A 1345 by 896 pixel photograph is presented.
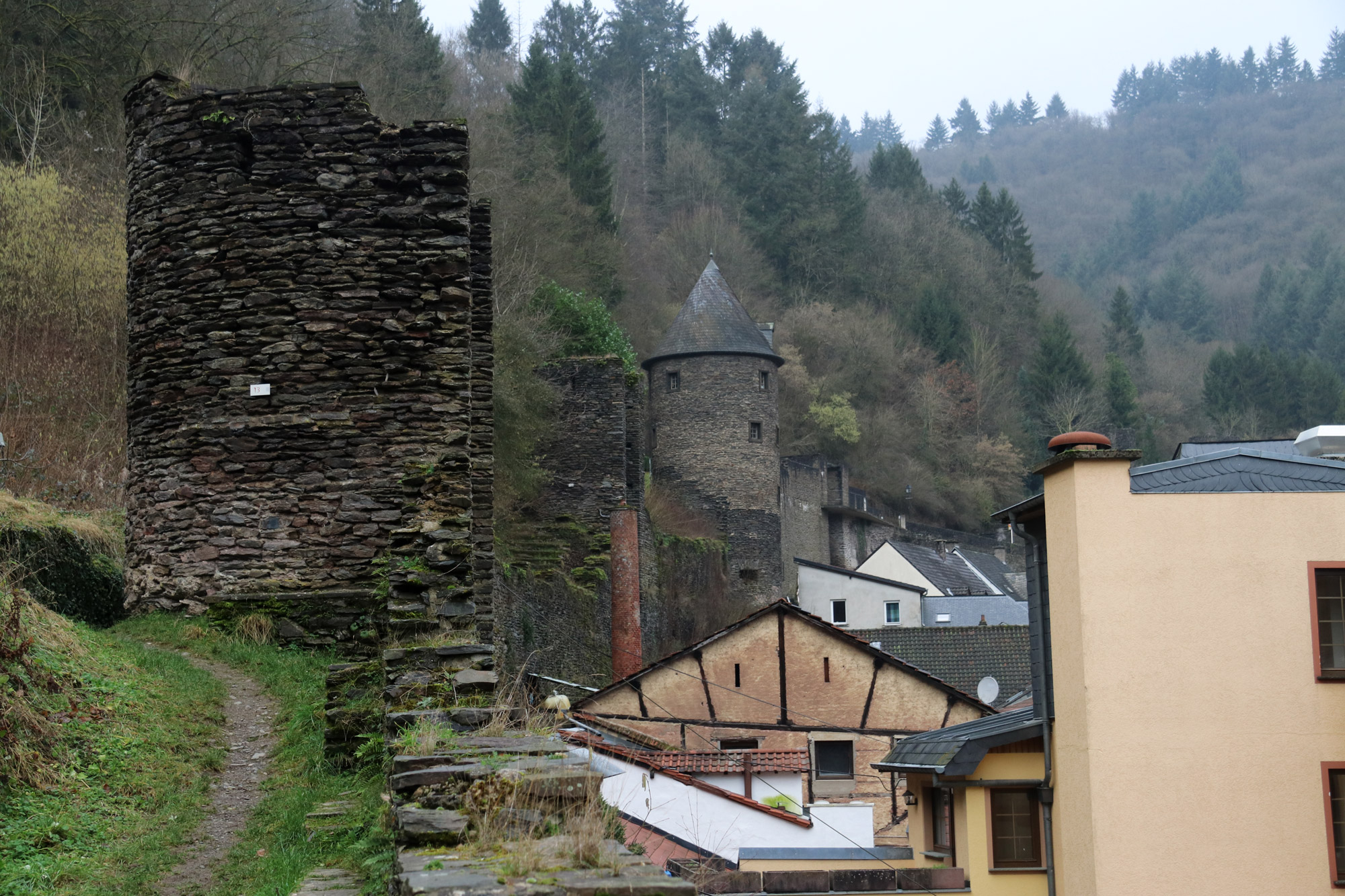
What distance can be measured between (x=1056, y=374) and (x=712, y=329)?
28.5 meters

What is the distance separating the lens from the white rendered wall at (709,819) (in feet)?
55.7

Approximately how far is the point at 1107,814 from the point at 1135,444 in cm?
5922

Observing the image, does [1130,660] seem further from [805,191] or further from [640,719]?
[805,191]

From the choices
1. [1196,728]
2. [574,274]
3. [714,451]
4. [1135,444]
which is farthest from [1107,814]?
[1135,444]

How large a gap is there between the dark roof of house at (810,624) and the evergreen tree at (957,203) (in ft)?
189

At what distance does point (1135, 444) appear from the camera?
69562mm

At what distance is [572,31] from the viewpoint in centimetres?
7394

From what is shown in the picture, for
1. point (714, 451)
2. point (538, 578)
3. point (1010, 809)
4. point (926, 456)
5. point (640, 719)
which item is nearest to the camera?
point (1010, 809)

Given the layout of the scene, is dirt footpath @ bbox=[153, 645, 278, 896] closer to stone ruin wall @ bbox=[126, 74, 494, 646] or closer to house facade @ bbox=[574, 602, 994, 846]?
stone ruin wall @ bbox=[126, 74, 494, 646]

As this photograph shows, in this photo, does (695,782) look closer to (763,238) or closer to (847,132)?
(763,238)

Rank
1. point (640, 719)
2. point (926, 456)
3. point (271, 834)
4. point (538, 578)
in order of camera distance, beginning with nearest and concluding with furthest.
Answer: point (271, 834)
point (640, 719)
point (538, 578)
point (926, 456)

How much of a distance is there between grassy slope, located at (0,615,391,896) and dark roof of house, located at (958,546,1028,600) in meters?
43.0

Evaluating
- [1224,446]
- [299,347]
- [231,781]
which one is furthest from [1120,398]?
[231,781]

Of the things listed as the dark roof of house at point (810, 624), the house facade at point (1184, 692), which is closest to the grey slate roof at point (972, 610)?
the dark roof of house at point (810, 624)
